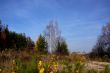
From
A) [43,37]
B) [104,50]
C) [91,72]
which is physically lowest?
[91,72]

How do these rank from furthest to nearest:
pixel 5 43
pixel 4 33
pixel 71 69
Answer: pixel 4 33
pixel 5 43
pixel 71 69

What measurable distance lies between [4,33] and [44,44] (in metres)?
5.93

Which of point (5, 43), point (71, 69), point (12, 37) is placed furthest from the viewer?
point (12, 37)

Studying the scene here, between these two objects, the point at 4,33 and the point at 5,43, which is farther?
the point at 4,33

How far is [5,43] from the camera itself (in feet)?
119

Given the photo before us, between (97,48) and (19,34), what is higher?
(19,34)

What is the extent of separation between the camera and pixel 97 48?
37.5m

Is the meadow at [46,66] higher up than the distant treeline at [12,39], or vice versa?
the distant treeline at [12,39]

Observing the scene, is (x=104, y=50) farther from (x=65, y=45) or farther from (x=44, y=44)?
(x=44, y=44)

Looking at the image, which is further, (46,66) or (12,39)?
(12,39)

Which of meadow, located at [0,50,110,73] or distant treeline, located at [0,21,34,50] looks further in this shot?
distant treeline, located at [0,21,34,50]

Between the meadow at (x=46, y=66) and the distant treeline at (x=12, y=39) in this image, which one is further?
the distant treeline at (x=12, y=39)

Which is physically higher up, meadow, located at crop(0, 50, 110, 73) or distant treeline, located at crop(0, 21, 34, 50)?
distant treeline, located at crop(0, 21, 34, 50)

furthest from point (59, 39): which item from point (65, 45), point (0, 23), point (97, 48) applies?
point (0, 23)
